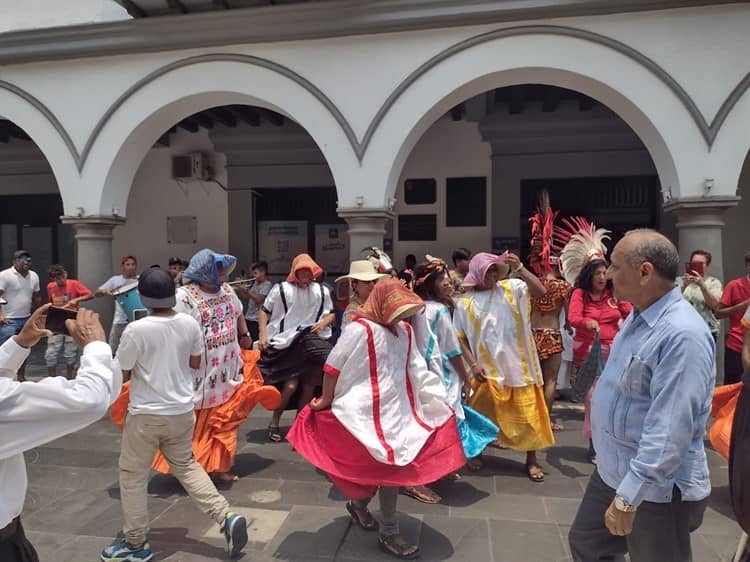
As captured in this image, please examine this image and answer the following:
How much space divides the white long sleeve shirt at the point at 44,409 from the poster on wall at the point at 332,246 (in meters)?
7.78

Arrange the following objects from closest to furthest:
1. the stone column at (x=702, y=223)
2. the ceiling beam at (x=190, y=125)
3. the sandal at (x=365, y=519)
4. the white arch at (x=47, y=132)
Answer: the sandal at (x=365, y=519), the stone column at (x=702, y=223), the white arch at (x=47, y=132), the ceiling beam at (x=190, y=125)

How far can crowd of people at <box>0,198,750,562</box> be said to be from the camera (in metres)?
1.74

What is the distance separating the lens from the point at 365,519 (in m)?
3.15

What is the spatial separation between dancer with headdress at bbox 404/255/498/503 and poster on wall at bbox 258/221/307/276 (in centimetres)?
608

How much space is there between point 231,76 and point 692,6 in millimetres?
5123

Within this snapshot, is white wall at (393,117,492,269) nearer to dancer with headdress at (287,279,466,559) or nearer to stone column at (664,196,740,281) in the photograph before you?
stone column at (664,196,740,281)

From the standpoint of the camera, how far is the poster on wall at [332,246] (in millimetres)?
9539

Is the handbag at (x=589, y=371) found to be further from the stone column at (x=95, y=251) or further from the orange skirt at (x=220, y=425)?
the stone column at (x=95, y=251)

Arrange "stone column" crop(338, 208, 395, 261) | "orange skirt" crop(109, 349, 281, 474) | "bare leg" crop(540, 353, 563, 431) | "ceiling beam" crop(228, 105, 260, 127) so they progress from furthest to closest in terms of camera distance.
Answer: "ceiling beam" crop(228, 105, 260, 127), "stone column" crop(338, 208, 395, 261), "bare leg" crop(540, 353, 563, 431), "orange skirt" crop(109, 349, 281, 474)

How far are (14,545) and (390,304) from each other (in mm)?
1837

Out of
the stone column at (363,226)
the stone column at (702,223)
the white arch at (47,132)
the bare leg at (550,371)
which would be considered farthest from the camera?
the white arch at (47,132)

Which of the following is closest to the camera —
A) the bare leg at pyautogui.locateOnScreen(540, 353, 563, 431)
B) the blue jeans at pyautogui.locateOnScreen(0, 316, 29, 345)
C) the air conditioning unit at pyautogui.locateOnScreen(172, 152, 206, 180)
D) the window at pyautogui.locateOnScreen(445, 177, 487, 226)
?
the bare leg at pyautogui.locateOnScreen(540, 353, 563, 431)

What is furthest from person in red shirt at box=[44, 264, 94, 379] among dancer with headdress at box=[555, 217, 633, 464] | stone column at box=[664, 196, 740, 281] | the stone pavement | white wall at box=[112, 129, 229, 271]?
stone column at box=[664, 196, 740, 281]

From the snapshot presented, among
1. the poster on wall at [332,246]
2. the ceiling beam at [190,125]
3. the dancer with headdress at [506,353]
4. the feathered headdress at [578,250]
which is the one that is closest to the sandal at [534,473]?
the dancer with headdress at [506,353]
